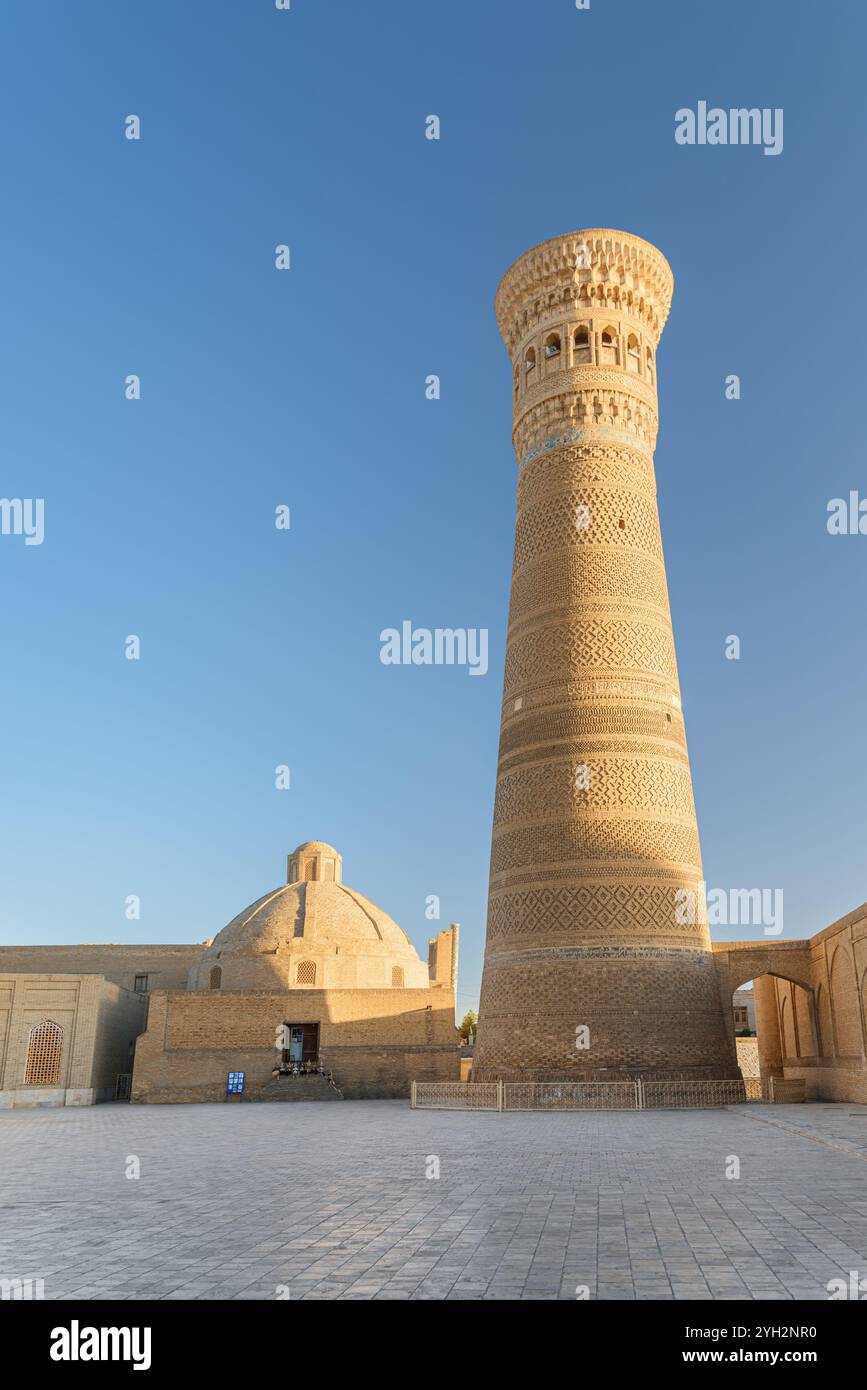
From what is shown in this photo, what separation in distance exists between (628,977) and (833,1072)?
4.20 m

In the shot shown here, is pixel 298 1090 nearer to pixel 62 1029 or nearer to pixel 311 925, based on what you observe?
pixel 62 1029

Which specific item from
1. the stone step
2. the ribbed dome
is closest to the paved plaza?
the stone step

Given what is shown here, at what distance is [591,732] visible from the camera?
19062 millimetres

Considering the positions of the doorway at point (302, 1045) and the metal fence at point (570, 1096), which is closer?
the metal fence at point (570, 1096)

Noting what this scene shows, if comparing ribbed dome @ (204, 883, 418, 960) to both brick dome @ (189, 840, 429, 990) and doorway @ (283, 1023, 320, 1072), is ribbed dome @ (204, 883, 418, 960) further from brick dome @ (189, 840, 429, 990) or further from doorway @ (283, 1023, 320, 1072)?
doorway @ (283, 1023, 320, 1072)

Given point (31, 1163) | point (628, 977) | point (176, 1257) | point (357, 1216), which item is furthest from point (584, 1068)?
point (176, 1257)

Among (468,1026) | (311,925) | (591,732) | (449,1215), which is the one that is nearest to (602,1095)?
(591,732)

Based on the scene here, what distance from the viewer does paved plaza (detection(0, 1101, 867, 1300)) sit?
4617 mm

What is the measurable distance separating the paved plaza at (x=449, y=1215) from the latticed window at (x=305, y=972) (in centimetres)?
1844

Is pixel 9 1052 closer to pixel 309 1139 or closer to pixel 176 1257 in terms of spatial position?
pixel 309 1139

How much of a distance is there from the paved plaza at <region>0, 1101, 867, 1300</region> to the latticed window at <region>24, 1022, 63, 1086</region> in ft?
48.1

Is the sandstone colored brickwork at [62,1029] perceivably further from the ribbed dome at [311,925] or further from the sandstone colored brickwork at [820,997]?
the sandstone colored brickwork at [820,997]

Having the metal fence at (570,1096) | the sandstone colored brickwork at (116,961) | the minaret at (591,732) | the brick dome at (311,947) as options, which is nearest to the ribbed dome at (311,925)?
the brick dome at (311,947)

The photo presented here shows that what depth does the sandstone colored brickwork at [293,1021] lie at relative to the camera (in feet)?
84.2
